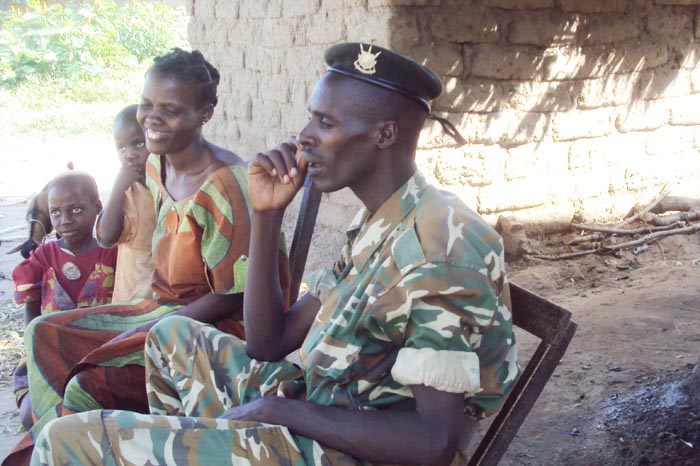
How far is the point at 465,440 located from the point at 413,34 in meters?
2.99

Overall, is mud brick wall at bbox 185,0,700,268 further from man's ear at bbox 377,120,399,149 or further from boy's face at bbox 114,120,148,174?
man's ear at bbox 377,120,399,149

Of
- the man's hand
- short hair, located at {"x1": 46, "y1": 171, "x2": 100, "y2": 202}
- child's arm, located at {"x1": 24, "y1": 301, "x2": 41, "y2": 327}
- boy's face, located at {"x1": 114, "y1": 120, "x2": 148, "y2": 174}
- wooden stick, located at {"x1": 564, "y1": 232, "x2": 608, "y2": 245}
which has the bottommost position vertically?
child's arm, located at {"x1": 24, "y1": 301, "x2": 41, "y2": 327}

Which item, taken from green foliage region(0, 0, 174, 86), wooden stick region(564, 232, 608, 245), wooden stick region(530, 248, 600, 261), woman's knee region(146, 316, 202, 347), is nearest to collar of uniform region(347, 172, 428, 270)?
woman's knee region(146, 316, 202, 347)

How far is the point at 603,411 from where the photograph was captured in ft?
9.89

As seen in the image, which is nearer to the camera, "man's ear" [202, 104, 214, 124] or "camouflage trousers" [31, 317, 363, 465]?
"camouflage trousers" [31, 317, 363, 465]

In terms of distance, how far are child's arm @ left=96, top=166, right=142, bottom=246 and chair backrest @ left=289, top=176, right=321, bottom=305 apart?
0.89m

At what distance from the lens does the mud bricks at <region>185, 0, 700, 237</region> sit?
4.60 meters

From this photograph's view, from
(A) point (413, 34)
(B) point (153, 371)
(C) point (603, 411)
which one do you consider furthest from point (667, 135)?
(B) point (153, 371)

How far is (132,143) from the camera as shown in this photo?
11.1 ft

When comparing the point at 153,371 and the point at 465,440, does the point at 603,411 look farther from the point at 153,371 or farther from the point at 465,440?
the point at 153,371

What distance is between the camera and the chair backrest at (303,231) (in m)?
2.57

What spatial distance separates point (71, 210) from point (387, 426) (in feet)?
7.33

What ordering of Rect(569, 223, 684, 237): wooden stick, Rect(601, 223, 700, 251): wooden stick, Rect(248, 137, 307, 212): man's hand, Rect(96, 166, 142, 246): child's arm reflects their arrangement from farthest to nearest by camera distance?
Rect(569, 223, 684, 237): wooden stick < Rect(601, 223, 700, 251): wooden stick < Rect(96, 166, 142, 246): child's arm < Rect(248, 137, 307, 212): man's hand

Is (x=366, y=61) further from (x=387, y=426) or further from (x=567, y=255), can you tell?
(x=567, y=255)
